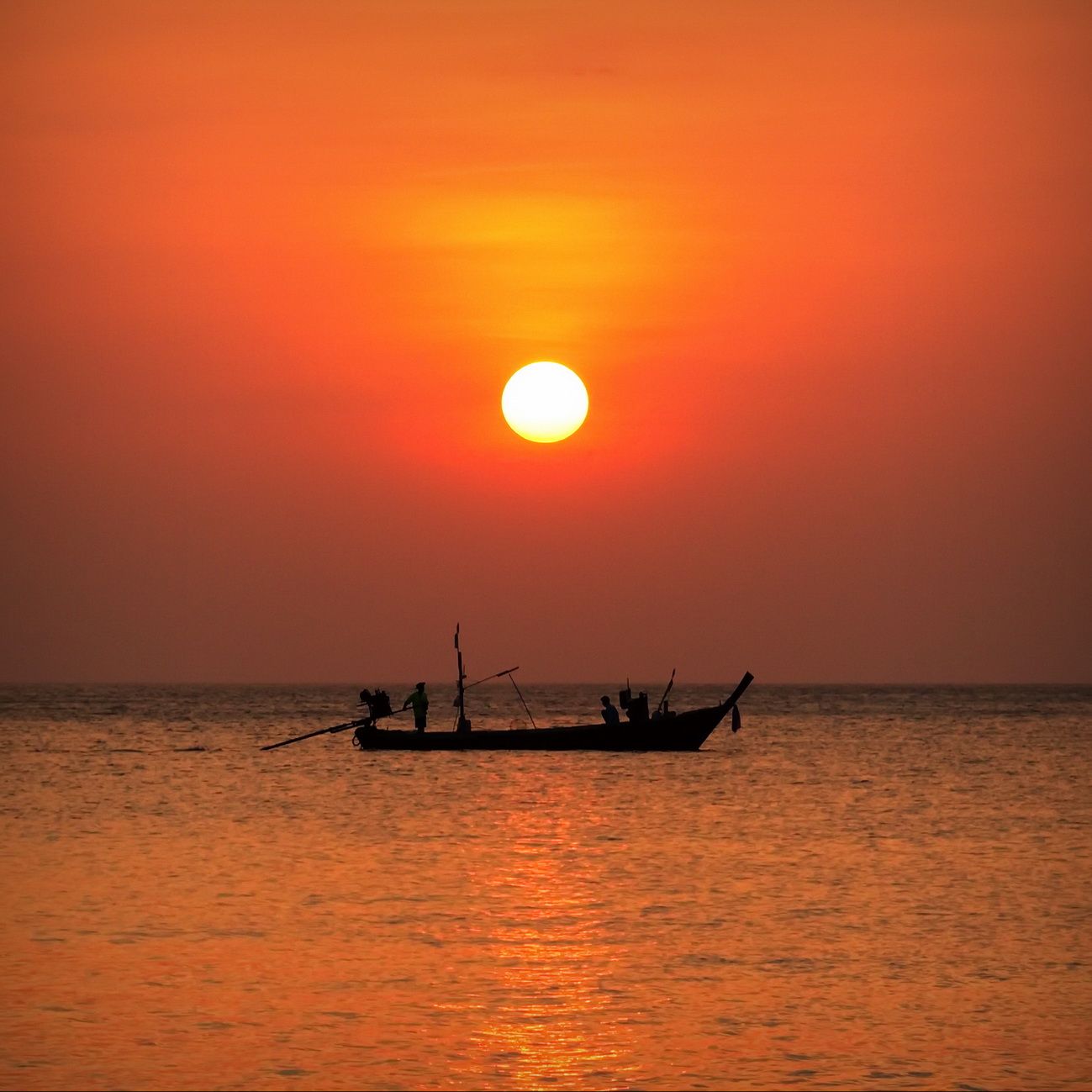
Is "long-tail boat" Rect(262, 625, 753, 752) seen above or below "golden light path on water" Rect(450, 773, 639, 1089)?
above

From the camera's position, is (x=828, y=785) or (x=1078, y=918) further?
(x=828, y=785)

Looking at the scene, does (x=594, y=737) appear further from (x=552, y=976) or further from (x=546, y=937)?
(x=552, y=976)

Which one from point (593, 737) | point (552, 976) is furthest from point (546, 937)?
point (593, 737)

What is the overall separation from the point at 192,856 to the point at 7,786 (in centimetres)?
1934

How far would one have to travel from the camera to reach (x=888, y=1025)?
50.8ft

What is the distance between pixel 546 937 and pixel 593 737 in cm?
3469

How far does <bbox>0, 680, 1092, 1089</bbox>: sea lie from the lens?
1419cm

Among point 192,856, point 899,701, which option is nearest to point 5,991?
point 192,856

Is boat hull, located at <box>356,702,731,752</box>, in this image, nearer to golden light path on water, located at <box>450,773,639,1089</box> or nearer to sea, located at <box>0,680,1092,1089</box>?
sea, located at <box>0,680,1092,1089</box>

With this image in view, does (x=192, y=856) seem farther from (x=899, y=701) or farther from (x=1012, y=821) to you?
(x=899, y=701)

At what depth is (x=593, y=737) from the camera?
54531 millimetres

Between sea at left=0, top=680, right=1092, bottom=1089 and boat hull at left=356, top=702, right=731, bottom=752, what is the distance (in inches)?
306

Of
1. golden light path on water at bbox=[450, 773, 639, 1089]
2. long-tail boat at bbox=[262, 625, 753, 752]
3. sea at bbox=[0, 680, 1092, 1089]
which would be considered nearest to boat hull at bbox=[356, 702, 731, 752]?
long-tail boat at bbox=[262, 625, 753, 752]

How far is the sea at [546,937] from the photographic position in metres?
14.2
